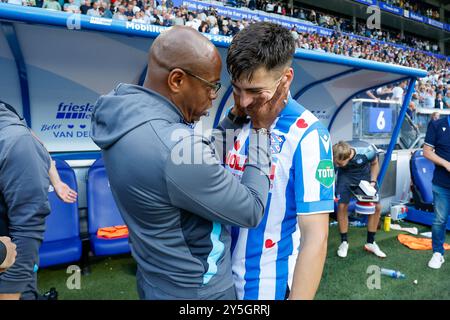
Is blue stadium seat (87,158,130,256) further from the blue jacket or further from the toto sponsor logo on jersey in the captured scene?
the toto sponsor logo on jersey

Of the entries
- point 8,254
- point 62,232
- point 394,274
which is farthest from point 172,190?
point 394,274

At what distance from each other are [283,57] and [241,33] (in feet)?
0.51

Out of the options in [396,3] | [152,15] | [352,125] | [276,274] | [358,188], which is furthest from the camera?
[396,3]

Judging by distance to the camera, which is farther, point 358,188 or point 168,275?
point 358,188

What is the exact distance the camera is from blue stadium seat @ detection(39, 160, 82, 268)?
308cm

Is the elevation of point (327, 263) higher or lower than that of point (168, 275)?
lower

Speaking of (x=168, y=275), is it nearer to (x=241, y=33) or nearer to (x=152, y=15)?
(x=241, y=33)

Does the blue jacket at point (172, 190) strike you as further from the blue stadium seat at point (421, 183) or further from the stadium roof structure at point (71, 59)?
the blue stadium seat at point (421, 183)

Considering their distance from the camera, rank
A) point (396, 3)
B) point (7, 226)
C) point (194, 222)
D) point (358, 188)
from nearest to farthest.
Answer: point (194, 222) < point (7, 226) < point (358, 188) < point (396, 3)

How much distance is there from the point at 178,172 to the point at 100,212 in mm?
2978

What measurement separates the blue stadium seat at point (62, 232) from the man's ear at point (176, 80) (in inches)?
107

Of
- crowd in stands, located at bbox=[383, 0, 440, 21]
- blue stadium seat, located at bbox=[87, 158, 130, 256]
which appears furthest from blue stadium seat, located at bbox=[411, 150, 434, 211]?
crowd in stands, located at bbox=[383, 0, 440, 21]

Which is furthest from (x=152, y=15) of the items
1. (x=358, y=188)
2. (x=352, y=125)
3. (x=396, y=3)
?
(x=396, y=3)

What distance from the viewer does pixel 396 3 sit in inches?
880
